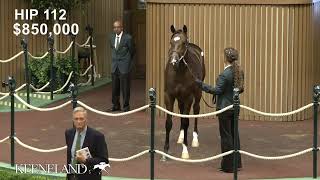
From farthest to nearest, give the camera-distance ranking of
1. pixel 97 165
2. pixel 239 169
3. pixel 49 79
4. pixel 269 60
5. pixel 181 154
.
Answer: pixel 49 79, pixel 269 60, pixel 181 154, pixel 239 169, pixel 97 165

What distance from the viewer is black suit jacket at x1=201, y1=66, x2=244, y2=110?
1137 cm

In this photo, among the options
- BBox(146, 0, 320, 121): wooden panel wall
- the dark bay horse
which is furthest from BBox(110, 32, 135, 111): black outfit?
the dark bay horse

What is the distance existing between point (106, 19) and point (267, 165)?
36.7ft

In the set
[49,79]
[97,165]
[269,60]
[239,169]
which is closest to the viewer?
[97,165]

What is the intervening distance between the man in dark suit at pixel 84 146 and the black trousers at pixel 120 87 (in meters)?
8.09

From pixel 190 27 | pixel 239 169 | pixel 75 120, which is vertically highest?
pixel 190 27

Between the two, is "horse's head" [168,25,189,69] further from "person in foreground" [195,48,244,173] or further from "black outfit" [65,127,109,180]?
"black outfit" [65,127,109,180]

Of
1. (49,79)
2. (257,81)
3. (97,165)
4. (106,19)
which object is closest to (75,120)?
(97,165)

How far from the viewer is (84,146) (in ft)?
28.0

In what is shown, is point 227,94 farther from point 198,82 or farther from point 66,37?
point 66,37

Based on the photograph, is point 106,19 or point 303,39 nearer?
point 303,39

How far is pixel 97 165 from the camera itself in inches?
335

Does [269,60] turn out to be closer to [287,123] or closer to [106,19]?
[287,123]

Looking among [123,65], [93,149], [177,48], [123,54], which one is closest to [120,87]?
[123,65]
